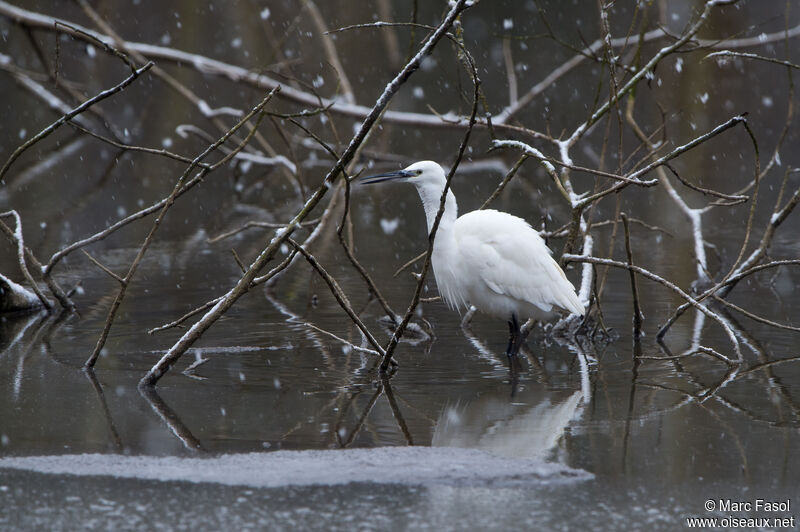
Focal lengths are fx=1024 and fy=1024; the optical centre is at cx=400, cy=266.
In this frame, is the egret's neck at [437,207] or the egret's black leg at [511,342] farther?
the egret's neck at [437,207]

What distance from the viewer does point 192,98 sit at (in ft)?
41.0

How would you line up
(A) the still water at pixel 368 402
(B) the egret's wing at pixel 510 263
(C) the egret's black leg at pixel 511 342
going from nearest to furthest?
(A) the still water at pixel 368 402, (C) the egret's black leg at pixel 511 342, (B) the egret's wing at pixel 510 263

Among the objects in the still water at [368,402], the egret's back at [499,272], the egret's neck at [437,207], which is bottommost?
the still water at [368,402]

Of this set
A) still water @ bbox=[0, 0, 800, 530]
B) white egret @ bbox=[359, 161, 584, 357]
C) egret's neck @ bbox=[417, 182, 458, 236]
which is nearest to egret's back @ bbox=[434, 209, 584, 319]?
white egret @ bbox=[359, 161, 584, 357]

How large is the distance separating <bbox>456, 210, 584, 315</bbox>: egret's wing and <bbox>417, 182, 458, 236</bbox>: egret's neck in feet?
0.44

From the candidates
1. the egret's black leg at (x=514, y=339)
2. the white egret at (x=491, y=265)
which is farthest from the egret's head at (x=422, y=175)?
the egret's black leg at (x=514, y=339)

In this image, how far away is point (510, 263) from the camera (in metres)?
7.33

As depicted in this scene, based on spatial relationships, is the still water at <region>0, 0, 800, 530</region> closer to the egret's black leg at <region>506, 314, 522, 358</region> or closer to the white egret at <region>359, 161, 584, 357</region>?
the egret's black leg at <region>506, 314, 522, 358</region>

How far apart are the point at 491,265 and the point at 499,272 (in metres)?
0.08

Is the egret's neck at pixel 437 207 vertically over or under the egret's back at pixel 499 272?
over

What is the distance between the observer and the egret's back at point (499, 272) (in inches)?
285

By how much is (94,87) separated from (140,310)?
14.9 meters

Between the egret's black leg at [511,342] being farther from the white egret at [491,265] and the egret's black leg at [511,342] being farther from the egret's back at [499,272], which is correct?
the egret's back at [499,272]

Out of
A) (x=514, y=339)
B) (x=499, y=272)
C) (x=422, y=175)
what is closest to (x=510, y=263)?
(x=499, y=272)
